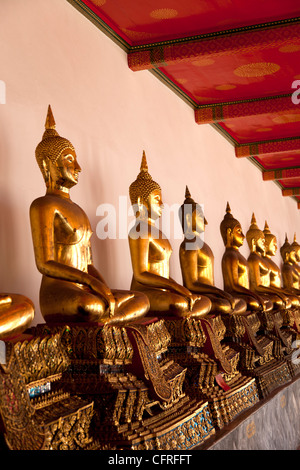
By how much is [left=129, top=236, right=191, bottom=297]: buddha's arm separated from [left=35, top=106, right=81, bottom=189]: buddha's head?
2.50 ft

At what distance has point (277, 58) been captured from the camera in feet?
16.7

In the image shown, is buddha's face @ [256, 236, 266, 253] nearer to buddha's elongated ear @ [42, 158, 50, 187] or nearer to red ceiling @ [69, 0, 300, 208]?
red ceiling @ [69, 0, 300, 208]

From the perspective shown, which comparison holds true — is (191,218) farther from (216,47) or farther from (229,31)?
(229,31)

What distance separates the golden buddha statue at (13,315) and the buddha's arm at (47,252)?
1.95ft

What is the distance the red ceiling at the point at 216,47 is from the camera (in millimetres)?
4176

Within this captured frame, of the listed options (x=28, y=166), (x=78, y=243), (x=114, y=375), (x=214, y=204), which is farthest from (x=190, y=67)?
(x=114, y=375)

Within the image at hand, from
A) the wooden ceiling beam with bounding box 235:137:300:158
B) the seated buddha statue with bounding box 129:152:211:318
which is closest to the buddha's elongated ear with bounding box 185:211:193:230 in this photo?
the seated buddha statue with bounding box 129:152:211:318

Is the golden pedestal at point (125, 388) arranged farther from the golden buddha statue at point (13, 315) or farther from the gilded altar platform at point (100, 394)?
the golden buddha statue at point (13, 315)

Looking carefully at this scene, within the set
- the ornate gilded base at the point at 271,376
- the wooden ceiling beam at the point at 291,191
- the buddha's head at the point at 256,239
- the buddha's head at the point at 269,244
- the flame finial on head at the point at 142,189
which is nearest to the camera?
the flame finial on head at the point at 142,189

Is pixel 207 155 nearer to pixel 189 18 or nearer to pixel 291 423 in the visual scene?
pixel 189 18

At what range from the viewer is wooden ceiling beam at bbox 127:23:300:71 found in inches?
168

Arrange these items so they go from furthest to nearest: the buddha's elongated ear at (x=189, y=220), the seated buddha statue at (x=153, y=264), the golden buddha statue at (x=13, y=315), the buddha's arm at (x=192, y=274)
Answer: the buddha's elongated ear at (x=189, y=220), the buddha's arm at (x=192, y=274), the seated buddha statue at (x=153, y=264), the golden buddha statue at (x=13, y=315)

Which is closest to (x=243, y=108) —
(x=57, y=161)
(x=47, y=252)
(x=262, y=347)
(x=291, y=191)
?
(x=262, y=347)

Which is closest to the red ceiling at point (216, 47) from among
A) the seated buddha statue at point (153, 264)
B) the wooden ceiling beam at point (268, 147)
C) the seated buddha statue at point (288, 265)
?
the wooden ceiling beam at point (268, 147)
